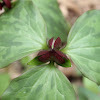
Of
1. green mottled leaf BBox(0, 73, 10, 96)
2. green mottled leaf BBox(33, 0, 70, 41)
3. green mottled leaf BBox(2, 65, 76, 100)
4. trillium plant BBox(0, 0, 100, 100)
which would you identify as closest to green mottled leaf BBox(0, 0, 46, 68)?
trillium plant BBox(0, 0, 100, 100)

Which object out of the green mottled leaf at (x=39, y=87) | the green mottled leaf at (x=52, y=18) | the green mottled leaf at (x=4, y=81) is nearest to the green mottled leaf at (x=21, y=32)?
the green mottled leaf at (x=39, y=87)

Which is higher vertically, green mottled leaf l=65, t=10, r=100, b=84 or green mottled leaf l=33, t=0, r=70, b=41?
green mottled leaf l=33, t=0, r=70, b=41

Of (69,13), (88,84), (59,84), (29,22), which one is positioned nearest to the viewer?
(59,84)

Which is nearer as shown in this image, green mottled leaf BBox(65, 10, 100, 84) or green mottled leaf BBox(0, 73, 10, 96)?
green mottled leaf BBox(65, 10, 100, 84)

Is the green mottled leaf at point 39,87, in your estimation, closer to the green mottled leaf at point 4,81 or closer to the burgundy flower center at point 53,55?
the burgundy flower center at point 53,55

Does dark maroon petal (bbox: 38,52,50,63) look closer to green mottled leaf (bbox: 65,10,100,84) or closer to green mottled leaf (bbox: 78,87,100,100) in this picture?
green mottled leaf (bbox: 65,10,100,84)

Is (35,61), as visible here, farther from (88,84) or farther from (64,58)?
(88,84)

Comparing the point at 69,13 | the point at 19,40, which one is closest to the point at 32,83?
the point at 19,40
